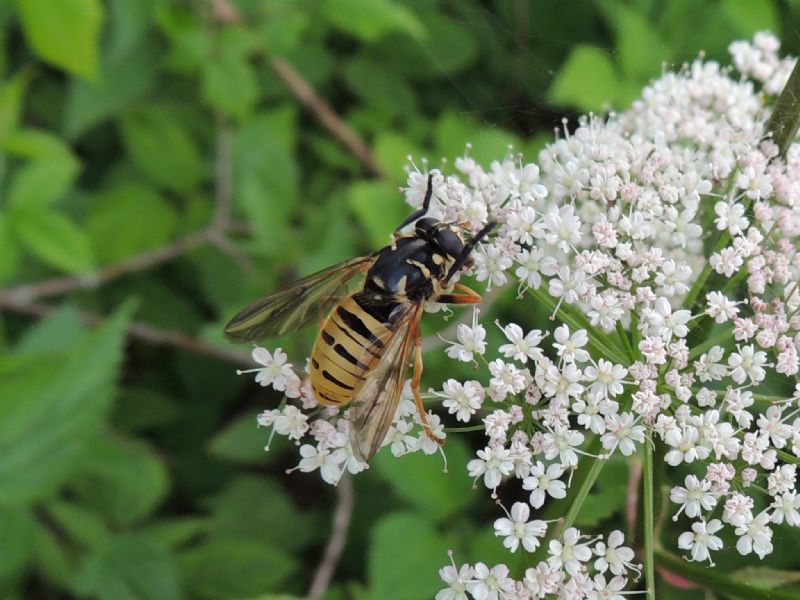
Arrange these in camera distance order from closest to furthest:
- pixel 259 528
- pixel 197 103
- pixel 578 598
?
pixel 578 598 → pixel 259 528 → pixel 197 103

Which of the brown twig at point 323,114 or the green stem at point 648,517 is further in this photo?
the brown twig at point 323,114

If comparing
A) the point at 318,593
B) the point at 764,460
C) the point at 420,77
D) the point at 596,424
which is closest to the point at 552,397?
the point at 596,424

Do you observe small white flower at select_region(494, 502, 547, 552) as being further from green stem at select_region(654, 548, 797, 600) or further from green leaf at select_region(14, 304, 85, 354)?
green leaf at select_region(14, 304, 85, 354)

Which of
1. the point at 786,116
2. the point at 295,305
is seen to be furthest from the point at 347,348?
the point at 786,116

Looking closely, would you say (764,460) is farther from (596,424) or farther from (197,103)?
(197,103)

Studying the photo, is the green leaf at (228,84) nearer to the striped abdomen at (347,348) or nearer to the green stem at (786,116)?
the striped abdomen at (347,348)

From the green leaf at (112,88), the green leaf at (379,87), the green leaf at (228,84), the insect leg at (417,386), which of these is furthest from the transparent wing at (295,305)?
the green leaf at (379,87)
